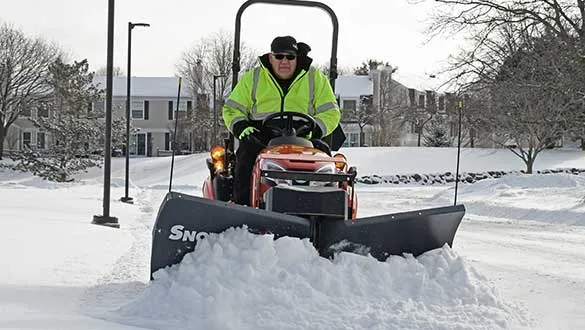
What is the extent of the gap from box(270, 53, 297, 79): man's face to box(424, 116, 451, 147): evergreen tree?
160ft

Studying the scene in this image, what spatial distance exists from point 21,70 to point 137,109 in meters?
14.1

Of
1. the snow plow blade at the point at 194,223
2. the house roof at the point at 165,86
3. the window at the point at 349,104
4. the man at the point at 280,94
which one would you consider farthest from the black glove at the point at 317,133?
the window at the point at 349,104

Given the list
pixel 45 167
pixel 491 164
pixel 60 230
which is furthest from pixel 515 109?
pixel 60 230

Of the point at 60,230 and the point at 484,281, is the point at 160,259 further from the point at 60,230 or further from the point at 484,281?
the point at 60,230

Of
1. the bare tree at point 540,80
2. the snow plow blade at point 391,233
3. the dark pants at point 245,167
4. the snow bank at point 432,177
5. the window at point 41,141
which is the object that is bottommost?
the snow bank at point 432,177

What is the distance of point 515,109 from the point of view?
30219mm

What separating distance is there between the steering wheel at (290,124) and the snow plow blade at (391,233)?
4.16 ft

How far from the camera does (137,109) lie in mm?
64125

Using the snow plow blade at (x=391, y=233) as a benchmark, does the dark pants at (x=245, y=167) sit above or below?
above

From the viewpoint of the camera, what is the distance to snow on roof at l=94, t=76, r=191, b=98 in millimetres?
63438

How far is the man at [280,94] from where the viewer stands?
21.6 feet

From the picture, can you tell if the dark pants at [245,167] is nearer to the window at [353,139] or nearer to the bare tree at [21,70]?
the bare tree at [21,70]

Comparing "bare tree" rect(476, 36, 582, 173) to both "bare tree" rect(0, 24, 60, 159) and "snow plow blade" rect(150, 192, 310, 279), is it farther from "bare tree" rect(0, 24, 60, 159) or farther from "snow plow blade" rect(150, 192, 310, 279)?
"bare tree" rect(0, 24, 60, 159)

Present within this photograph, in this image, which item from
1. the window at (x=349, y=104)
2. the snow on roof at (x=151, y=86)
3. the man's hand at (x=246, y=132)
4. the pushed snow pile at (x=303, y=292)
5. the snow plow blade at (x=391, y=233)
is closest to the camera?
the pushed snow pile at (x=303, y=292)
